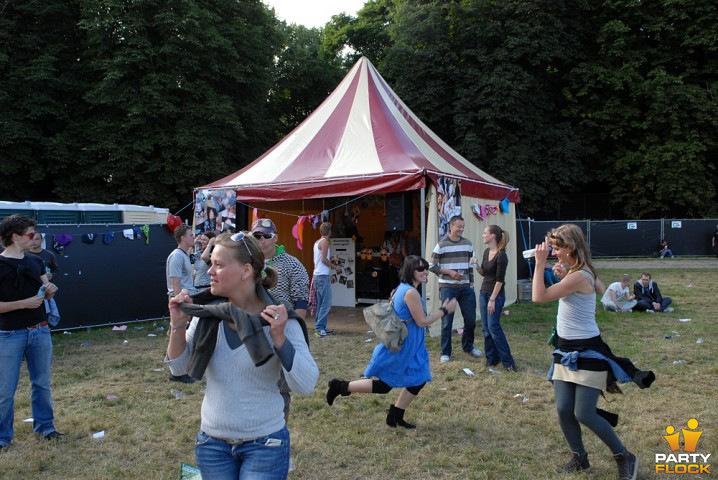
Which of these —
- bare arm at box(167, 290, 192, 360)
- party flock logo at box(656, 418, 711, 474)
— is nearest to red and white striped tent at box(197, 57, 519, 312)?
party flock logo at box(656, 418, 711, 474)

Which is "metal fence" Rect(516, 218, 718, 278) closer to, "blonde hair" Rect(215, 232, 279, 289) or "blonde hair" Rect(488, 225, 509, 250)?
"blonde hair" Rect(488, 225, 509, 250)

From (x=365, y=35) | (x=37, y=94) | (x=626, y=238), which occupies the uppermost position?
(x=365, y=35)

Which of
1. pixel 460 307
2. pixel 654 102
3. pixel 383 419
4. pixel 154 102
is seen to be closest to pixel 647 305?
pixel 460 307

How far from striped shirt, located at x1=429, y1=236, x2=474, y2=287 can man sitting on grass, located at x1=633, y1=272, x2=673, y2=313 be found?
5150mm

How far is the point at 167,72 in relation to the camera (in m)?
18.8

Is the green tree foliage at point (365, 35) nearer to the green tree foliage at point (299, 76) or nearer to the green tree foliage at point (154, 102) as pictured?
the green tree foliage at point (299, 76)

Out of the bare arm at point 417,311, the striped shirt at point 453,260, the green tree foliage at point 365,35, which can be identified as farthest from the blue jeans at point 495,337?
the green tree foliage at point 365,35

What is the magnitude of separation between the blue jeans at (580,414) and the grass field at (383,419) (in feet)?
0.98

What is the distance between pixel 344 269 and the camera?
11125mm

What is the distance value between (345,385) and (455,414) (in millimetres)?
1049

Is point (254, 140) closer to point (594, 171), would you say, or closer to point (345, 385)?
point (594, 171)

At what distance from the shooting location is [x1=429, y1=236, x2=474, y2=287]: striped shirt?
6.43 metres

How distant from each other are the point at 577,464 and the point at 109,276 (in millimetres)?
8164

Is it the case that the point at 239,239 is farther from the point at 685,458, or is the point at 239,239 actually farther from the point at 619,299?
the point at 619,299
